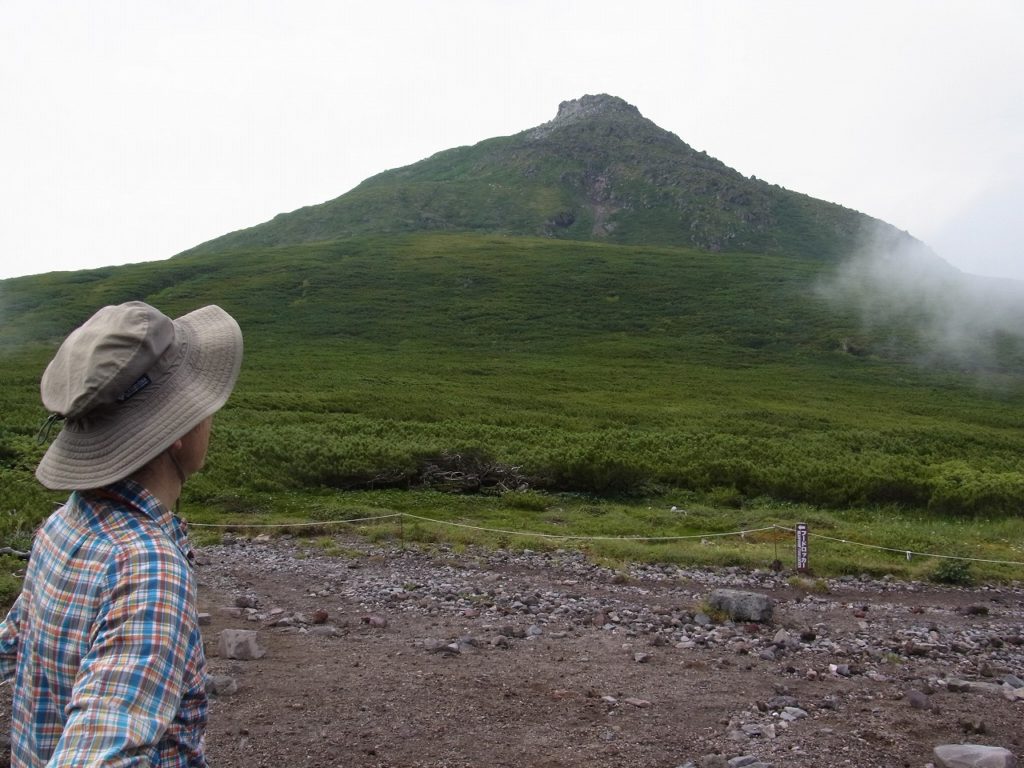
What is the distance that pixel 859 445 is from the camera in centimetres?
4091

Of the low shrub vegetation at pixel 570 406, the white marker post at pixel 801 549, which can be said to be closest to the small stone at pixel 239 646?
the low shrub vegetation at pixel 570 406

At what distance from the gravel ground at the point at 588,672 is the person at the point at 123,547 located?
5.22 meters

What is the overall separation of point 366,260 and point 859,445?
85.4 meters

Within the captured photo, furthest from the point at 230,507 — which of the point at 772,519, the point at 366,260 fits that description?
the point at 366,260

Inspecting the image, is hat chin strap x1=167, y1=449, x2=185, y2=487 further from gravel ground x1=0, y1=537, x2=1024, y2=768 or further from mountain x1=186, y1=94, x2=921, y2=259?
mountain x1=186, y1=94, x2=921, y2=259

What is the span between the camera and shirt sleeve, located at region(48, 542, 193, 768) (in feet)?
7.27

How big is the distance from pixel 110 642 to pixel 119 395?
29.5 inches

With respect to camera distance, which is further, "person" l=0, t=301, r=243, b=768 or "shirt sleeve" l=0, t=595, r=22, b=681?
"shirt sleeve" l=0, t=595, r=22, b=681

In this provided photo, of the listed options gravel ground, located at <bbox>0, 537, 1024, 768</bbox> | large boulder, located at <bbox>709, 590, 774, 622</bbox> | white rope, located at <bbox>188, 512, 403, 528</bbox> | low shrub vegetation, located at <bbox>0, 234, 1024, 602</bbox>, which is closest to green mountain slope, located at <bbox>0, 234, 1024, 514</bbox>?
low shrub vegetation, located at <bbox>0, 234, 1024, 602</bbox>

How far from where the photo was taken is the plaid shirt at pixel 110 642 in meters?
2.26

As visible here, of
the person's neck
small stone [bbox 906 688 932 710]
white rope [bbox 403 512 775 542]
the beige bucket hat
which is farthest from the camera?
white rope [bbox 403 512 775 542]

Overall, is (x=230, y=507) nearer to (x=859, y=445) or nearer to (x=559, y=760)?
(x=559, y=760)

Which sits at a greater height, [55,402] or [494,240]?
[494,240]

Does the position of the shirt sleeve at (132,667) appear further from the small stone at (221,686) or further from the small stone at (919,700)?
the small stone at (919,700)
